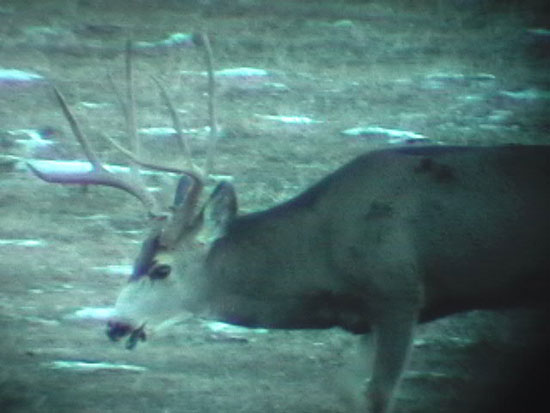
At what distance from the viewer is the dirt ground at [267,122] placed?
511cm

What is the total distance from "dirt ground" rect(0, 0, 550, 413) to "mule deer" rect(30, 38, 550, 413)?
517 mm

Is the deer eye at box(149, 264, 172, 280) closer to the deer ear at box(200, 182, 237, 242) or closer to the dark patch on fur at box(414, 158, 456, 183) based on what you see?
the deer ear at box(200, 182, 237, 242)

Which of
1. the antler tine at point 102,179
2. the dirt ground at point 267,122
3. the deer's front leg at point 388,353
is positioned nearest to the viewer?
the deer's front leg at point 388,353

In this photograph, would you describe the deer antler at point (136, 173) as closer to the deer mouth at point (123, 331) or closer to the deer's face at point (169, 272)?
the deer's face at point (169, 272)

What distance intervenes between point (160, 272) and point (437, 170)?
3.35 feet

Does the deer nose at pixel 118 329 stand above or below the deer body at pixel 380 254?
below

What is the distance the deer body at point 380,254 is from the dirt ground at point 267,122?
1.68ft

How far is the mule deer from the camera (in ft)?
14.8

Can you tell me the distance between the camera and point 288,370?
520 cm

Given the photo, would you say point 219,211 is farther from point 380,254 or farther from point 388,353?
point 388,353

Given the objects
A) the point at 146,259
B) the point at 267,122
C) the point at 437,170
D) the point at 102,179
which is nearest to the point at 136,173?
the point at 102,179

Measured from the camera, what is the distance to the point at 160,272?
4562 millimetres

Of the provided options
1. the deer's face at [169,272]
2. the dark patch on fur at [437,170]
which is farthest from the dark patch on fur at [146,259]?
the dark patch on fur at [437,170]

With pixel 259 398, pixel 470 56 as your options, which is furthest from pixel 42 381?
pixel 470 56
